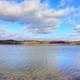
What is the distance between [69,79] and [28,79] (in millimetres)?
2692

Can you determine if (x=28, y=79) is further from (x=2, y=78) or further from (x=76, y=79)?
(x=76, y=79)

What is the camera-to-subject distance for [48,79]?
1219 cm

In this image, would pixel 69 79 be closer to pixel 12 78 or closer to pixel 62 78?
pixel 62 78

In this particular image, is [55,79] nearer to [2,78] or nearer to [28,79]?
[28,79]

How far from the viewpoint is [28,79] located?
1216 cm

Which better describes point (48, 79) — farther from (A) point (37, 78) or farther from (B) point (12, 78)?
(B) point (12, 78)

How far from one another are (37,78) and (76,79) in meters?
2.56

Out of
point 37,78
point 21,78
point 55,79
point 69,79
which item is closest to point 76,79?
point 69,79

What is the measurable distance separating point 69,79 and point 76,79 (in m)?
0.45

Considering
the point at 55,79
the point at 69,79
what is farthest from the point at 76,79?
the point at 55,79

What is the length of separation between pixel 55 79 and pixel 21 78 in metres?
2.26

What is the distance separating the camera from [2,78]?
1228cm

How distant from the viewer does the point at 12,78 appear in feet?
40.5

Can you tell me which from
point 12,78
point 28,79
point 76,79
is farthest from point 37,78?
point 76,79
